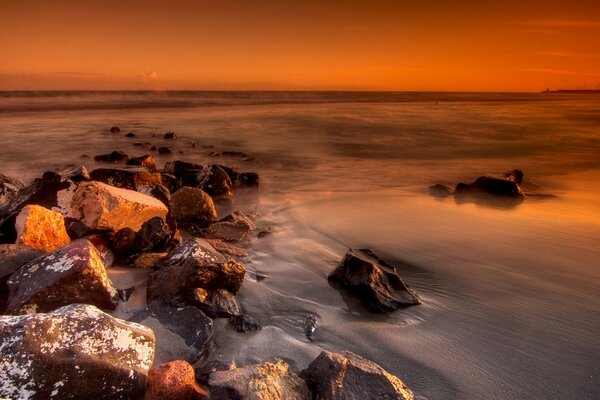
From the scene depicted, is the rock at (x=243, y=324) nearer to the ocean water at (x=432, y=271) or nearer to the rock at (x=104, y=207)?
the ocean water at (x=432, y=271)

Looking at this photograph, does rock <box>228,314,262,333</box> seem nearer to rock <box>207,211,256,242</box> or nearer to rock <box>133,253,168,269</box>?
rock <box>133,253,168,269</box>

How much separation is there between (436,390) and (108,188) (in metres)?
3.23

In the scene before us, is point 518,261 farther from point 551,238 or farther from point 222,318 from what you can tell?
point 222,318

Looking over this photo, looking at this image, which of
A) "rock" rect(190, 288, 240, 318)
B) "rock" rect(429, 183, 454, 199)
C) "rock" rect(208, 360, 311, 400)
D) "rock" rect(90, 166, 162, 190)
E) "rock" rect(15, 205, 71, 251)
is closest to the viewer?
"rock" rect(208, 360, 311, 400)

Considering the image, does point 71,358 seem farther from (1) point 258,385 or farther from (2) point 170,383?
(1) point 258,385

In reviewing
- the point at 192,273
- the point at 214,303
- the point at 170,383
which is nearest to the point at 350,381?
the point at 170,383

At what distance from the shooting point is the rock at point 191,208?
5.08 m

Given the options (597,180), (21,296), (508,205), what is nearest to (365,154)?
(597,180)

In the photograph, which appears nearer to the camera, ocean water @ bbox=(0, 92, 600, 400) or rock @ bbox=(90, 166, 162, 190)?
ocean water @ bbox=(0, 92, 600, 400)

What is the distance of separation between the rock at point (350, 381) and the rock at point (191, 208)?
321 cm

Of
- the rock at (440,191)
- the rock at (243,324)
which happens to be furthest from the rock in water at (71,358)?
the rock at (440,191)

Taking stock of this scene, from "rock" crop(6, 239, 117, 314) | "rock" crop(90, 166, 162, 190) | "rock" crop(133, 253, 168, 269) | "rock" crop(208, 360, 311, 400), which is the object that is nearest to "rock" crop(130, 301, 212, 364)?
"rock" crop(6, 239, 117, 314)

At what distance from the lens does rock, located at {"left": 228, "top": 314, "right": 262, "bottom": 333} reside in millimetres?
2893

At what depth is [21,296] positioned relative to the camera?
107 inches
